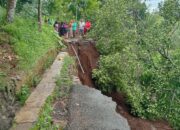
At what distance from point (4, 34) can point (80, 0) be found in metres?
27.1

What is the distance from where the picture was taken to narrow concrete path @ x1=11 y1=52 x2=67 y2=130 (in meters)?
7.59

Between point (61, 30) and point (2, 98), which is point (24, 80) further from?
point (61, 30)

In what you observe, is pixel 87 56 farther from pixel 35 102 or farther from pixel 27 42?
pixel 35 102

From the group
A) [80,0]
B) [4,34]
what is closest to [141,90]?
[4,34]

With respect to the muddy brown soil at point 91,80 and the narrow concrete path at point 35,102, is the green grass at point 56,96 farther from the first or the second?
the muddy brown soil at point 91,80

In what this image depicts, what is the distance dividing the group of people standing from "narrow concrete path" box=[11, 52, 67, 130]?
39.7ft

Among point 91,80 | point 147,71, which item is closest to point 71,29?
point 147,71

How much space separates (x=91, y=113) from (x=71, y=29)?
16.7m

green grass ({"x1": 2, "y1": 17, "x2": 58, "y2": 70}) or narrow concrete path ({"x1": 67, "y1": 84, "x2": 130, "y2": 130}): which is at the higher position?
green grass ({"x1": 2, "y1": 17, "x2": 58, "y2": 70})

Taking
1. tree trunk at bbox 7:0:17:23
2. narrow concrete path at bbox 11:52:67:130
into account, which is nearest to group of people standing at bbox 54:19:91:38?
tree trunk at bbox 7:0:17:23

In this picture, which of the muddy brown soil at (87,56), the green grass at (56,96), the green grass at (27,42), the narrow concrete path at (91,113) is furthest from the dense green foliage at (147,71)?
the narrow concrete path at (91,113)

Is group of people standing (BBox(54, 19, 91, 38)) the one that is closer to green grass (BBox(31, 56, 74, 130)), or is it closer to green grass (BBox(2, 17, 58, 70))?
green grass (BBox(2, 17, 58, 70))

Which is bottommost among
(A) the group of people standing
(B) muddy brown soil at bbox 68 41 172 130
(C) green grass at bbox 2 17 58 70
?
(B) muddy brown soil at bbox 68 41 172 130

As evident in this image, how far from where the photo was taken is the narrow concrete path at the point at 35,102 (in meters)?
7.59
